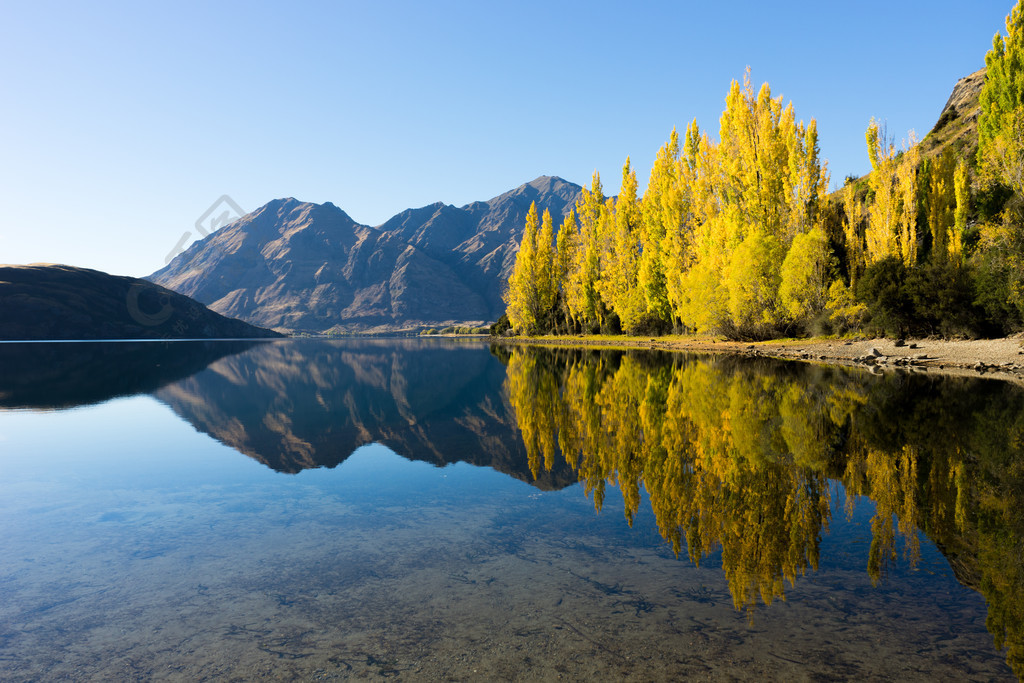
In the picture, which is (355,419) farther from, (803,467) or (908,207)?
(908,207)

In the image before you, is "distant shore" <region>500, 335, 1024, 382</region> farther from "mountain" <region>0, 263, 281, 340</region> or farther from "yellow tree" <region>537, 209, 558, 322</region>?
"mountain" <region>0, 263, 281, 340</region>

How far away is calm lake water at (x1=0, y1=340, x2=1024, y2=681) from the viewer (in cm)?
445

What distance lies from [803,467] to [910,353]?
27792 mm

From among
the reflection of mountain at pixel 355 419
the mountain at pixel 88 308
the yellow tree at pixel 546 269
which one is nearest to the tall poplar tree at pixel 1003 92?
the reflection of mountain at pixel 355 419

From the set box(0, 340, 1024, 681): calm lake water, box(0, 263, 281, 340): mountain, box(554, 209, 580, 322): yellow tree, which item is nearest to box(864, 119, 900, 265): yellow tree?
box(0, 340, 1024, 681): calm lake water

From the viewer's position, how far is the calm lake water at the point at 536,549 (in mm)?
4449

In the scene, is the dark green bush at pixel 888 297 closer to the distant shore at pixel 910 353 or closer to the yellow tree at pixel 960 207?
the distant shore at pixel 910 353

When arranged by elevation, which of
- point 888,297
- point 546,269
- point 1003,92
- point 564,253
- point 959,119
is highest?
point 959,119

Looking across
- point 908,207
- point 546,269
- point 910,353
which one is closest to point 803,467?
point 910,353

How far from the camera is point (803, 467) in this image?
372 inches

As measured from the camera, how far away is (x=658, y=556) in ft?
21.1

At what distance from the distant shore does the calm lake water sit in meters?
12.8

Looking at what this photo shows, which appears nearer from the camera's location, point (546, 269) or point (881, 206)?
point (881, 206)

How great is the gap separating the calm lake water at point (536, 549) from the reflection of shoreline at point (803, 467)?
53mm
